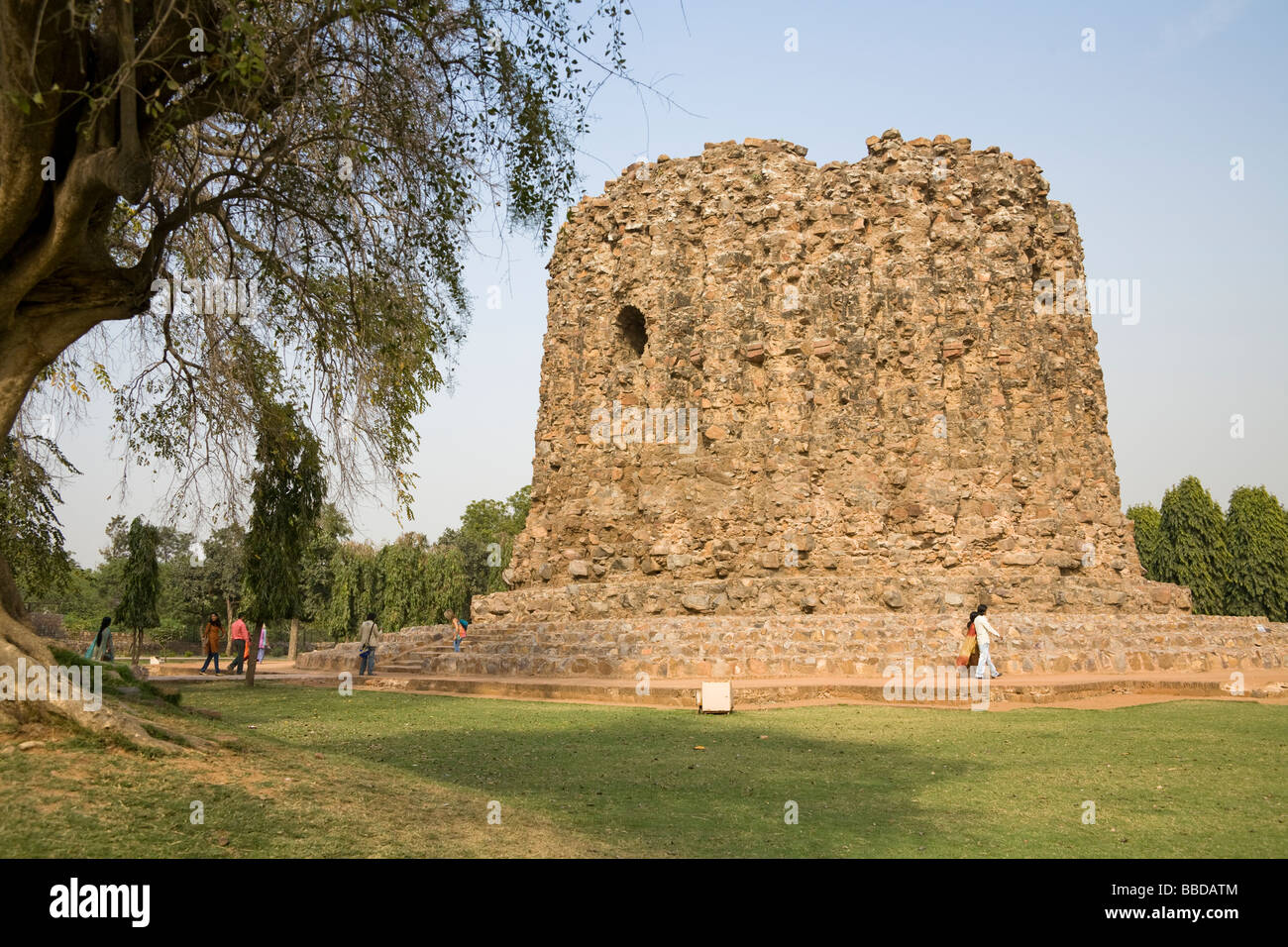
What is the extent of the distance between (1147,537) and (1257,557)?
373 centimetres

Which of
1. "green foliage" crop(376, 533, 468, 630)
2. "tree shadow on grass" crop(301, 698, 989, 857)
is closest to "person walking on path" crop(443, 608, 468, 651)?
"tree shadow on grass" crop(301, 698, 989, 857)

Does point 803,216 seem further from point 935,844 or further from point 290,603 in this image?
point 935,844

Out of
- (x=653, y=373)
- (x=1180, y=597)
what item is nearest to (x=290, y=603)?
(x=653, y=373)

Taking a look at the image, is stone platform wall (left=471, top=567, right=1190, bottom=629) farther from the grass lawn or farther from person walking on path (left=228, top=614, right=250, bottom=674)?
the grass lawn

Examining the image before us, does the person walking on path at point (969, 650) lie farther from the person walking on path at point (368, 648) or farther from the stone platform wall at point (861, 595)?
the person walking on path at point (368, 648)

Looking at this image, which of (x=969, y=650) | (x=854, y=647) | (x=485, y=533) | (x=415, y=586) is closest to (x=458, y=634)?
(x=854, y=647)

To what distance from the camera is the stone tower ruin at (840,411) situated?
18.1m

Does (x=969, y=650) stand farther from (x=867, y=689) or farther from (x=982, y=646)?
(x=867, y=689)

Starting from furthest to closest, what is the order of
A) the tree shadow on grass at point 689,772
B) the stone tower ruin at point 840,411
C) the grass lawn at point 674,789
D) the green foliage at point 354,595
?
the green foliage at point 354,595, the stone tower ruin at point 840,411, the tree shadow on grass at point 689,772, the grass lawn at point 674,789

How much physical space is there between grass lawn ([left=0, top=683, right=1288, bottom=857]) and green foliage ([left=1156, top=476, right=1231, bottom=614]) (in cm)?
2600

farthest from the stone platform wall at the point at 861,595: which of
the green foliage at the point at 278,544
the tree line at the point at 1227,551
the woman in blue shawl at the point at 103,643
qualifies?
the tree line at the point at 1227,551

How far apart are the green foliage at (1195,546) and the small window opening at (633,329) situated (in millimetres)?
22000

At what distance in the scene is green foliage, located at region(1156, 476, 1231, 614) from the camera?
1325 inches

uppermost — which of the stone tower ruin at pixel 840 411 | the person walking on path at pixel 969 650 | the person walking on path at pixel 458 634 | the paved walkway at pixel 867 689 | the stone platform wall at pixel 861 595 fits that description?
the stone tower ruin at pixel 840 411
